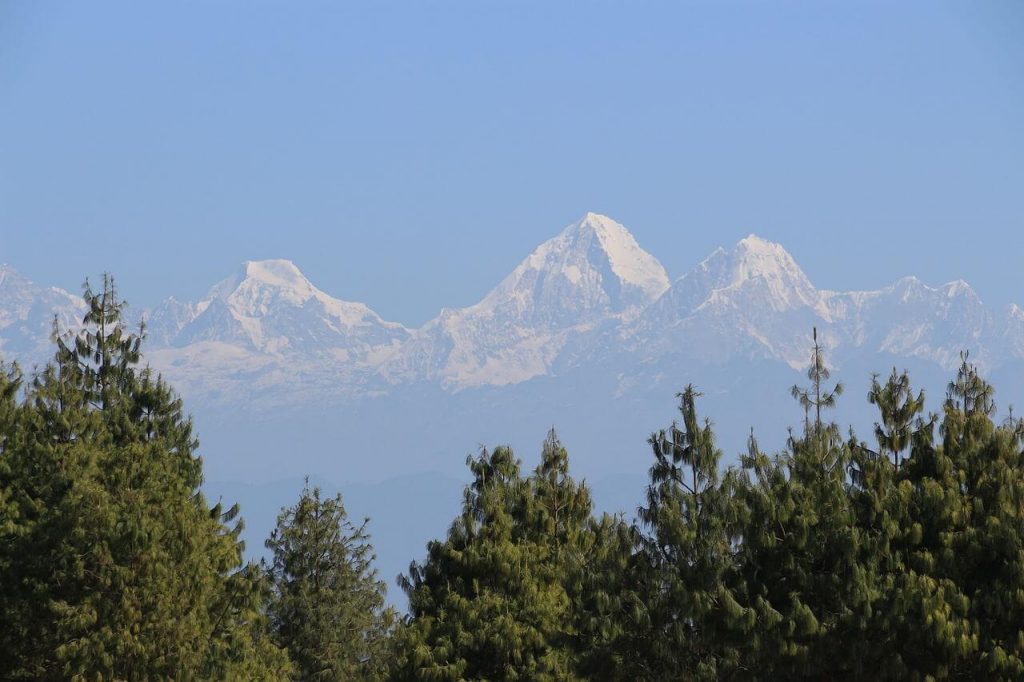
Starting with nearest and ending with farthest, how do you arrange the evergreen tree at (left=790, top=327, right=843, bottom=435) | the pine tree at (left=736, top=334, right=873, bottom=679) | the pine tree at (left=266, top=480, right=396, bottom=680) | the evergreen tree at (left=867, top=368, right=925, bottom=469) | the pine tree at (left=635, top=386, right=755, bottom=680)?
the pine tree at (left=736, top=334, right=873, bottom=679) → the pine tree at (left=635, top=386, right=755, bottom=680) → the evergreen tree at (left=867, top=368, right=925, bottom=469) → the evergreen tree at (left=790, top=327, right=843, bottom=435) → the pine tree at (left=266, top=480, right=396, bottom=680)

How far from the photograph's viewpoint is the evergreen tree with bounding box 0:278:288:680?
3966 centimetres

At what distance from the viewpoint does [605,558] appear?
3616 centimetres

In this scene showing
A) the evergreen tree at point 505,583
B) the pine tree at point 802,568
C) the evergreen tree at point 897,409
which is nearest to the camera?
the pine tree at point 802,568

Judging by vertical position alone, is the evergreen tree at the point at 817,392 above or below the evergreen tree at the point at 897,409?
above

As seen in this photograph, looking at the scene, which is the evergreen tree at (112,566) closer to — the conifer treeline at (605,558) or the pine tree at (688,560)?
the conifer treeline at (605,558)

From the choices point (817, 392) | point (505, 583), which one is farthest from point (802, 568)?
point (505, 583)

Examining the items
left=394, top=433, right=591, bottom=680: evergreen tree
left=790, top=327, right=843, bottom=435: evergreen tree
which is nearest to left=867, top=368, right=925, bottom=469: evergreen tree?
left=790, top=327, right=843, bottom=435: evergreen tree

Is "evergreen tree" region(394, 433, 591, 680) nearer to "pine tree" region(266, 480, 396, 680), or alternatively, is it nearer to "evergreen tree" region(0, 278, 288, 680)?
"evergreen tree" region(0, 278, 288, 680)

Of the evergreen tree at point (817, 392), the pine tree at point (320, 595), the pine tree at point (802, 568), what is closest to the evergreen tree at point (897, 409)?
the pine tree at point (802, 568)

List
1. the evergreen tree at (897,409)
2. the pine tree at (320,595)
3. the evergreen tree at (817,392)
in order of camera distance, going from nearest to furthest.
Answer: the evergreen tree at (897,409), the evergreen tree at (817,392), the pine tree at (320,595)

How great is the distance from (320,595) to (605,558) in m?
25.3

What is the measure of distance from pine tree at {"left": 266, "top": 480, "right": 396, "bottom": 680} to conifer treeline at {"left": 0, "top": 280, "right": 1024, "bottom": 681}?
8691 millimetres

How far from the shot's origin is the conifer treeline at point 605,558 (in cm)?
3197

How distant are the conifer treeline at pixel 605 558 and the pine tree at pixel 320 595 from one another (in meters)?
8.69
